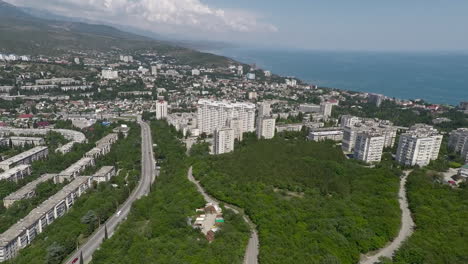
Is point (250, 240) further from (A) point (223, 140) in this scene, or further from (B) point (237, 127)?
(B) point (237, 127)

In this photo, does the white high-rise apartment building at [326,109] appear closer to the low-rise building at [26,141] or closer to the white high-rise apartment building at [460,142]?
the white high-rise apartment building at [460,142]

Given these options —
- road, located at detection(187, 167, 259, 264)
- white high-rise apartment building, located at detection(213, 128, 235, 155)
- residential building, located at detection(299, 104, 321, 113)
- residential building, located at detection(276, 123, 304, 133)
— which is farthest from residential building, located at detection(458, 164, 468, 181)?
residential building, located at detection(299, 104, 321, 113)

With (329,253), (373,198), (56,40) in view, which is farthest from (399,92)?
(56,40)

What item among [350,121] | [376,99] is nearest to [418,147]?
[350,121]

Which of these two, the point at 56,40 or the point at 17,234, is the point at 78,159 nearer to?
the point at 17,234

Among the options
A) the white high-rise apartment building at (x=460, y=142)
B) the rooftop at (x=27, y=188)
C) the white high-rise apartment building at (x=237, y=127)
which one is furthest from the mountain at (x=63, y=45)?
the rooftop at (x=27, y=188)

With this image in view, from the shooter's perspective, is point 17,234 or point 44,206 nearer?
point 17,234
